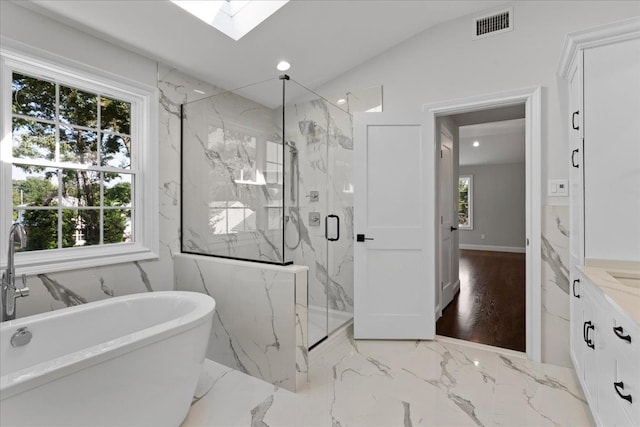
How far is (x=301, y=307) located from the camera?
2.15 metres

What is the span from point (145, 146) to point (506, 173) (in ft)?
27.6

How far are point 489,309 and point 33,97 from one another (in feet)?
14.6

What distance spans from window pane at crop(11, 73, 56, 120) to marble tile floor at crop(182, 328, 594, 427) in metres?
2.03

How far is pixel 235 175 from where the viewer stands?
2.58 meters

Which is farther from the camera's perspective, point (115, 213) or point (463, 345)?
point (463, 345)

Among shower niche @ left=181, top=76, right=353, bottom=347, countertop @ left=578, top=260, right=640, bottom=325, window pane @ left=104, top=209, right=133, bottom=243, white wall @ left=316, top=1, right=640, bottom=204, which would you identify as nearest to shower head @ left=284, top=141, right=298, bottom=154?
shower niche @ left=181, top=76, right=353, bottom=347

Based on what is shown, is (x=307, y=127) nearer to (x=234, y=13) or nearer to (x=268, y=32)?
(x=268, y=32)

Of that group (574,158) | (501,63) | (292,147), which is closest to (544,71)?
(501,63)

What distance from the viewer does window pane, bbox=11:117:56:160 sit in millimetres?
1993

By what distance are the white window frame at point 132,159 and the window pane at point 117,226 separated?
4cm

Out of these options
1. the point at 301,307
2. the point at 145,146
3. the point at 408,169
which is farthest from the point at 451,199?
the point at 145,146

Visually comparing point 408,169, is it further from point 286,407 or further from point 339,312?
point 286,407

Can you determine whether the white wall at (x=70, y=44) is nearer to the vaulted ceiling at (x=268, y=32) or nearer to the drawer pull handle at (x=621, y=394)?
the vaulted ceiling at (x=268, y=32)

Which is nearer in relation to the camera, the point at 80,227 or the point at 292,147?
the point at 80,227
